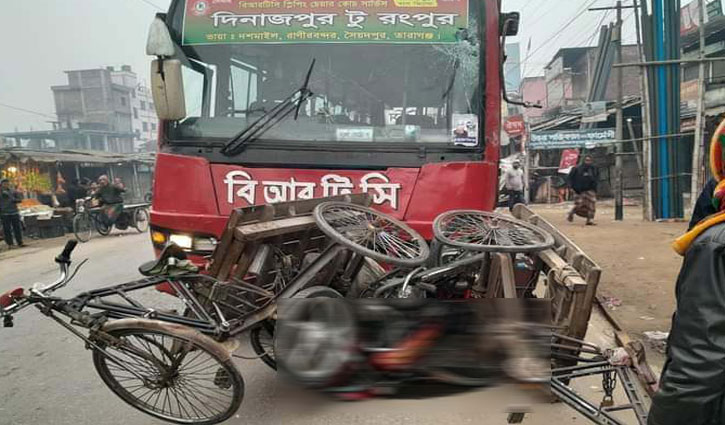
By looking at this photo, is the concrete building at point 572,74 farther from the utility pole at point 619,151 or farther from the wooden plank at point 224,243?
the wooden plank at point 224,243

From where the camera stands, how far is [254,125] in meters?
3.39

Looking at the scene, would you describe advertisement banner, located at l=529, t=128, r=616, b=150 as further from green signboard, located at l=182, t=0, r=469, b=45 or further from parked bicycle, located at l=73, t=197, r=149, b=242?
green signboard, located at l=182, t=0, r=469, b=45

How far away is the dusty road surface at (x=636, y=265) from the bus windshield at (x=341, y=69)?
2478 millimetres

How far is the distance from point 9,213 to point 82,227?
1.41 meters

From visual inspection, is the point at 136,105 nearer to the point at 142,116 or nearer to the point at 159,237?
the point at 142,116

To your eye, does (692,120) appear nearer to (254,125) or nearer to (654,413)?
(254,125)

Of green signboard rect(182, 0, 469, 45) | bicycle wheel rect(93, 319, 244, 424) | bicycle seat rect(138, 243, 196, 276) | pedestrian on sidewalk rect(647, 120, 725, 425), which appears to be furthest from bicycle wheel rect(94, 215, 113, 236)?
pedestrian on sidewalk rect(647, 120, 725, 425)

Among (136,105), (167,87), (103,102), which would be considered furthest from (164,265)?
(136,105)

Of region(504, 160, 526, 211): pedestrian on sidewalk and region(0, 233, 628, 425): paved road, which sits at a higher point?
region(504, 160, 526, 211): pedestrian on sidewalk

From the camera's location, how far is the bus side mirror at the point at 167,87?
10.7 feet

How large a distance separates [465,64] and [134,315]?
258 cm

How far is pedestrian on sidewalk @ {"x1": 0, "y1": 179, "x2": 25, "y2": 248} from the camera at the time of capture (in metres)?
10.4

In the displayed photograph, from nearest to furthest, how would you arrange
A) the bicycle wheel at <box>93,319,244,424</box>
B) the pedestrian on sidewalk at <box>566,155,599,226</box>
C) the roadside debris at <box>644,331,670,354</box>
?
the bicycle wheel at <box>93,319,244,424</box>, the roadside debris at <box>644,331,670,354</box>, the pedestrian on sidewalk at <box>566,155,599,226</box>

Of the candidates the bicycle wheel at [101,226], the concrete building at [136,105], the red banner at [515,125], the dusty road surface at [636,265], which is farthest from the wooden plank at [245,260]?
the concrete building at [136,105]
